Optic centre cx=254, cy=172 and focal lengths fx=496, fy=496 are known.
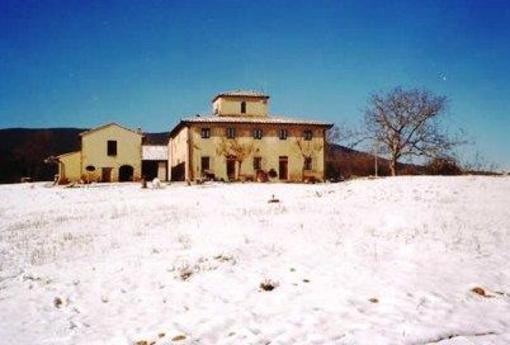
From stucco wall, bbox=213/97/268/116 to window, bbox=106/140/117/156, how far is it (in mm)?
12642

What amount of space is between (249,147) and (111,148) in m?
16.1

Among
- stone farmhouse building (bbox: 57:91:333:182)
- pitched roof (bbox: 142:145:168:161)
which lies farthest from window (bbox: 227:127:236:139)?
pitched roof (bbox: 142:145:168:161)

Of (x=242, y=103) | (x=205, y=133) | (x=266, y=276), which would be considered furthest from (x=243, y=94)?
(x=266, y=276)

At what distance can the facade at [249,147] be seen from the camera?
53.3m

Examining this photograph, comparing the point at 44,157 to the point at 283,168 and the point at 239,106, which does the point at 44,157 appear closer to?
the point at 239,106

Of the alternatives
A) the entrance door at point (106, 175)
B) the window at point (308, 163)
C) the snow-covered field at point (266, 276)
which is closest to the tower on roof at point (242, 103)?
the window at point (308, 163)

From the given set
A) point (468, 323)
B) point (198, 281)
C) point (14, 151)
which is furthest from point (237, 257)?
point (14, 151)

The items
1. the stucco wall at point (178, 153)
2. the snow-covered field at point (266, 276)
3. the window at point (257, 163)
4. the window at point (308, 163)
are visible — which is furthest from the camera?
the window at point (308, 163)

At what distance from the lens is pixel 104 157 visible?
56594mm

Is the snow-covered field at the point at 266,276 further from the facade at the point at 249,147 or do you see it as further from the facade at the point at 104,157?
the facade at the point at 104,157

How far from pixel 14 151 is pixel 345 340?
98590mm

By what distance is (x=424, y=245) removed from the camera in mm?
14742

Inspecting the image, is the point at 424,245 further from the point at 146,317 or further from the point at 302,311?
the point at 146,317

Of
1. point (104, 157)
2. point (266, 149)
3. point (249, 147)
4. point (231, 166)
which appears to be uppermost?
point (249, 147)
